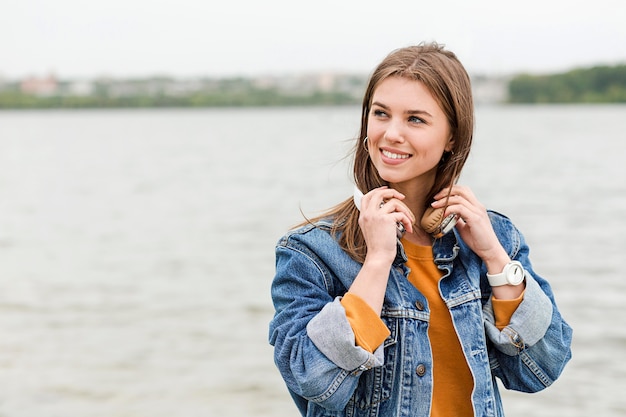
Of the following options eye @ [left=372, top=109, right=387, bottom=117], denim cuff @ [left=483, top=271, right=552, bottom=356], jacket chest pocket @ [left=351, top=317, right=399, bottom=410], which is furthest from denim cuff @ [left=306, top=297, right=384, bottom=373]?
eye @ [left=372, top=109, right=387, bottom=117]

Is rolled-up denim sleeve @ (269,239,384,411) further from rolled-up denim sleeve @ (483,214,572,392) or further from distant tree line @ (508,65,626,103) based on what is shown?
distant tree line @ (508,65,626,103)

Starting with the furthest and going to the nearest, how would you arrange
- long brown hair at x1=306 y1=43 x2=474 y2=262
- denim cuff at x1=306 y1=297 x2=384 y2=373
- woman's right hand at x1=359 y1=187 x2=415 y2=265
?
1. long brown hair at x1=306 y1=43 x2=474 y2=262
2. woman's right hand at x1=359 y1=187 x2=415 y2=265
3. denim cuff at x1=306 y1=297 x2=384 y2=373

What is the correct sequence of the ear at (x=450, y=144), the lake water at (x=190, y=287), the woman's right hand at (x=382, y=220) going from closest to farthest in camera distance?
1. the woman's right hand at (x=382, y=220)
2. the ear at (x=450, y=144)
3. the lake water at (x=190, y=287)

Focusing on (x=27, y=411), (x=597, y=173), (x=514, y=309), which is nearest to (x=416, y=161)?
(x=514, y=309)

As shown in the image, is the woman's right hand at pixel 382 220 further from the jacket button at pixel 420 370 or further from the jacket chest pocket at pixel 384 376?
the jacket button at pixel 420 370

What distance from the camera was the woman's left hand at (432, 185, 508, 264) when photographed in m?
2.53

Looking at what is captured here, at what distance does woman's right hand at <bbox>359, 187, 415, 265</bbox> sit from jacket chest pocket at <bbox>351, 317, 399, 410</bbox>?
0.20 meters

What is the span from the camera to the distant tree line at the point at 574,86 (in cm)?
9206

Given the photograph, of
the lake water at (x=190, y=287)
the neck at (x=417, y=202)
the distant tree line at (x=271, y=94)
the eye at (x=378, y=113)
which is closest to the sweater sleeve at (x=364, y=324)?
the neck at (x=417, y=202)

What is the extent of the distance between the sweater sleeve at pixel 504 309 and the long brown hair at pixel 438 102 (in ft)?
1.25

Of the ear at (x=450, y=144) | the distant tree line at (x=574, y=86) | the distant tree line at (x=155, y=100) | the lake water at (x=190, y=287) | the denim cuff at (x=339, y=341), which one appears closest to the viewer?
the denim cuff at (x=339, y=341)

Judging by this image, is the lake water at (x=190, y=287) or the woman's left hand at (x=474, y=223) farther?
the lake water at (x=190, y=287)

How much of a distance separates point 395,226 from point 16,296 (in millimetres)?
9445

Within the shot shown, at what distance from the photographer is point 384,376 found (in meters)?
2.42
